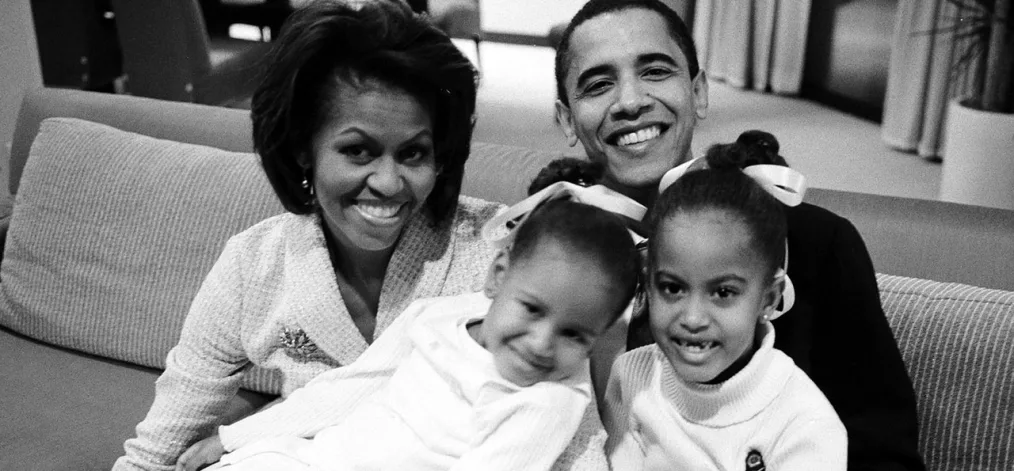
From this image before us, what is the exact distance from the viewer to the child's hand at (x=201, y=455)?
5.51 ft

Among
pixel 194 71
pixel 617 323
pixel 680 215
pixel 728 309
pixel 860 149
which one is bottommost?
pixel 860 149

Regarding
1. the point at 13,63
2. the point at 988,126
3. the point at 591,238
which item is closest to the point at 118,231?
the point at 591,238

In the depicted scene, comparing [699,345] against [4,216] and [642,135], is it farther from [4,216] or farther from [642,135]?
[4,216]

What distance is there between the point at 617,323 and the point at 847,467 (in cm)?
38

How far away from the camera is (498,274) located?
146 cm

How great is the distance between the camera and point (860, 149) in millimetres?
5230

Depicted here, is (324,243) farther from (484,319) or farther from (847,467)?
(847,467)

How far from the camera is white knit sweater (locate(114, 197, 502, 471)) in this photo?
169 cm

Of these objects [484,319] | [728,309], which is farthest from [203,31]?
[728,309]

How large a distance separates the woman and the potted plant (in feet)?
9.43

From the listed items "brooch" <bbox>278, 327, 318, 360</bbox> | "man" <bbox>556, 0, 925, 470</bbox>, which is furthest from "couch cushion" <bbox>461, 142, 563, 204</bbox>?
"brooch" <bbox>278, 327, 318, 360</bbox>

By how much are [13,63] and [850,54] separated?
14.4 feet

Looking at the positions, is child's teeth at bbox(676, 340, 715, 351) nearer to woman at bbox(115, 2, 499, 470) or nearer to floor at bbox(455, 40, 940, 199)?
woman at bbox(115, 2, 499, 470)

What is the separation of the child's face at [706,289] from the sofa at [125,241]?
1.76 ft
